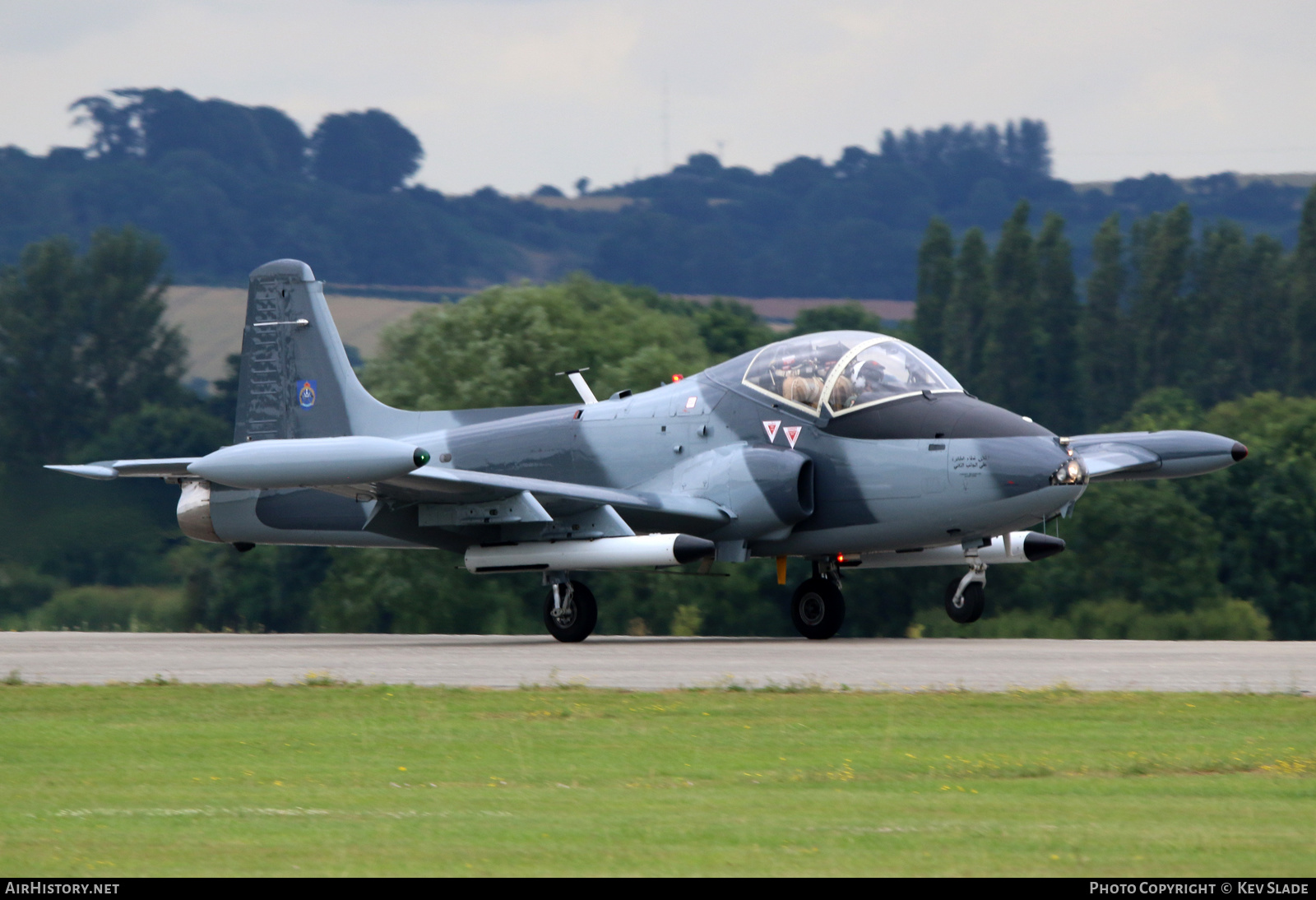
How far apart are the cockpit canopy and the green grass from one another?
6.94 meters

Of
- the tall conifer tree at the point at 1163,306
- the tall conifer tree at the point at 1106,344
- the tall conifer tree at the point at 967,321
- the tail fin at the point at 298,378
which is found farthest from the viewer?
the tall conifer tree at the point at 967,321

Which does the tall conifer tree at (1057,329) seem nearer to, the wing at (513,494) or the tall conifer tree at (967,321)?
the tall conifer tree at (967,321)

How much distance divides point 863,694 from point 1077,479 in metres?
6.27

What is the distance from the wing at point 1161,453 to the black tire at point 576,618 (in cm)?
606

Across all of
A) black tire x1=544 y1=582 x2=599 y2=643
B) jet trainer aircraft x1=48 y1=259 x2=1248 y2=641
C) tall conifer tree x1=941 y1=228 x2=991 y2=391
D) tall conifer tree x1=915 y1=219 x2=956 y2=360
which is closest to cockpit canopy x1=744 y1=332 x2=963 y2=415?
jet trainer aircraft x1=48 y1=259 x2=1248 y2=641

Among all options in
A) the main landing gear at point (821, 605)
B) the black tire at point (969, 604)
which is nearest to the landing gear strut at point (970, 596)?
the black tire at point (969, 604)

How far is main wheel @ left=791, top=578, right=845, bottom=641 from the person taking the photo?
22312 millimetres

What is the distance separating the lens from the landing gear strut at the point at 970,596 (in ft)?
69.4

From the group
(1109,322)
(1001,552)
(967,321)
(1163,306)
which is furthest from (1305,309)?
(1001,552)

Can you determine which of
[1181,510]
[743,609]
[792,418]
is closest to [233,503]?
[792,418]

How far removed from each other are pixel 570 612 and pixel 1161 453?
7186mm

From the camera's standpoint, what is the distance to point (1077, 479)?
63.3ft

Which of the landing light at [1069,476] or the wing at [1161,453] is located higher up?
the wing at [1161,453]
